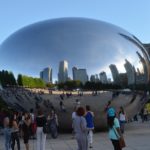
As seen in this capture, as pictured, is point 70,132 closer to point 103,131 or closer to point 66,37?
point 103,131

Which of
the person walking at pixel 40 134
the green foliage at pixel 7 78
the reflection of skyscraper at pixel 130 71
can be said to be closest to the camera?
the person walking at pixel 40 134

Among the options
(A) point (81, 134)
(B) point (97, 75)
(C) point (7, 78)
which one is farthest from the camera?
(C) point (7, 78)

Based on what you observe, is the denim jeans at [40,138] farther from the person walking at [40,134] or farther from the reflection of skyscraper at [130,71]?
the reflection of skyscraper at [130,71]

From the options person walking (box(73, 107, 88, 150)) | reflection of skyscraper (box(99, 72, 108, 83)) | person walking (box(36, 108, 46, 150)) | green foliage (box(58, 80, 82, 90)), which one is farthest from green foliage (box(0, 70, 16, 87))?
person walking (box(73, 107, 88, 150))

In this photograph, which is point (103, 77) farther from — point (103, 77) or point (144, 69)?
point (144, 69)

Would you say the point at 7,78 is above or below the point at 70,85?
above

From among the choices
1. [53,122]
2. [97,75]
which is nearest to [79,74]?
[97,75]

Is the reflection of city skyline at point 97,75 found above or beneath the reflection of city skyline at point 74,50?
beneath

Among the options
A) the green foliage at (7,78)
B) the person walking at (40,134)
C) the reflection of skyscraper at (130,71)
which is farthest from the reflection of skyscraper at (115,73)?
the person walking at (40,134)

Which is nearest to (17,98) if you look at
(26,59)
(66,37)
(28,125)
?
(26,59)

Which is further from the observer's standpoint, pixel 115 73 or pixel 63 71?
pixel 115 73

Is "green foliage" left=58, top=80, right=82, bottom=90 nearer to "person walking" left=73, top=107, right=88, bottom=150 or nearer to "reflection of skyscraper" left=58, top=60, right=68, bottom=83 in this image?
"reflection of skyscraper" left=58, top=60, right=68, bottom=83

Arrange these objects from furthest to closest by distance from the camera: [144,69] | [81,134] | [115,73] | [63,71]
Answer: [144,69]
[115,73]
[63,71]
[81,134]

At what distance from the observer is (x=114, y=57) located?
727 inches
